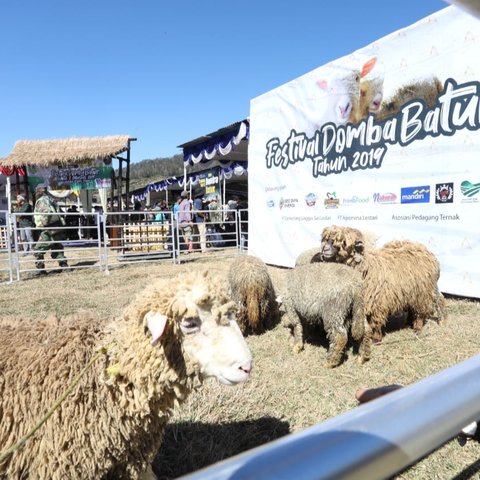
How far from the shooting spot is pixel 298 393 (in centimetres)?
347

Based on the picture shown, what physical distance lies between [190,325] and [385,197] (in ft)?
19.6

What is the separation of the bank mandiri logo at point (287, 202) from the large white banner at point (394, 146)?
2 centimetres

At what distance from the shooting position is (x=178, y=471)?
2.54 m

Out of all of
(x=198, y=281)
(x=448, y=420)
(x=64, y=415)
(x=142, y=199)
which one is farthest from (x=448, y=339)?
(x=142, y=199)

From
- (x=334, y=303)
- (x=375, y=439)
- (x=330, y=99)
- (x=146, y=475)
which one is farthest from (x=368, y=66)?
(x=375, y=439)

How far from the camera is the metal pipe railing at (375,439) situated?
17.3 inches

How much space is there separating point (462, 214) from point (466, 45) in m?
2.44

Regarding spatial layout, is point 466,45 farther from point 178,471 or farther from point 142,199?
point 142,199

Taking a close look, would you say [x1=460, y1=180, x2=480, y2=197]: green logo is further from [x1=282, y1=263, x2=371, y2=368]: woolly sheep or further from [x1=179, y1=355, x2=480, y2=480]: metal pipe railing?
[x1=179, y1=355, x2=480, y2=480]: metal pipe railing

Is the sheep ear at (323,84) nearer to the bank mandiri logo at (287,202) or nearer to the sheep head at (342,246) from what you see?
the bank mandiri logo at (287,202)

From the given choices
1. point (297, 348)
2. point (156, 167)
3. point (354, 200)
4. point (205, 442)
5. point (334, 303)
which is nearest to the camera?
point (205, 442)

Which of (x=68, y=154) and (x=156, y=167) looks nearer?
(x=68, y=154)

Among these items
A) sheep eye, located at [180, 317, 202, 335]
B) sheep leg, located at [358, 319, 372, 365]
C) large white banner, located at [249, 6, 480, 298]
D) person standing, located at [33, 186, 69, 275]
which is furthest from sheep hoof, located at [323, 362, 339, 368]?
person standing, located at [33, 186, 69, 275]

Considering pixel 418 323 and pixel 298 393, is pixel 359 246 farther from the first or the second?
pixel 298 393
